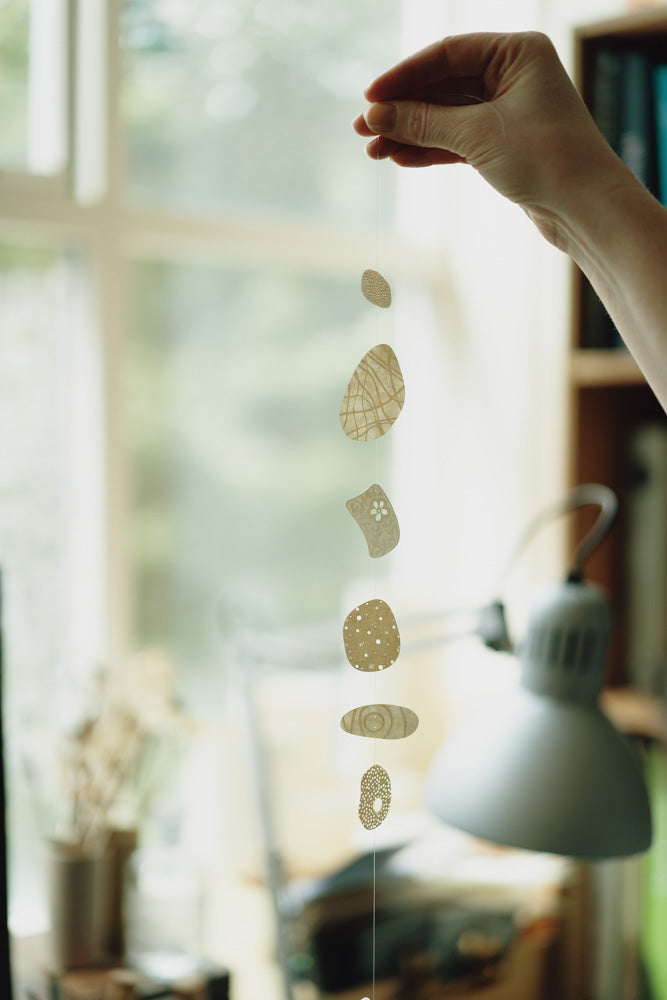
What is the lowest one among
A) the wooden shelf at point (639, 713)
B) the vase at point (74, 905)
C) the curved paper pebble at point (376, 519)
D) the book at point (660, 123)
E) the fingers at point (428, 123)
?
the vase at point (74, 905)

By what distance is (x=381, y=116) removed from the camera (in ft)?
2.03

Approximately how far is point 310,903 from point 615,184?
3.12ft

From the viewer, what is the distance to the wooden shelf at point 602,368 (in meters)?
1.47

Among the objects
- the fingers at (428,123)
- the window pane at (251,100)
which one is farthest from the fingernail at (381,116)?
the window pane at (251,100)

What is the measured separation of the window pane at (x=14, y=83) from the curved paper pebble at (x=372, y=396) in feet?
3.29

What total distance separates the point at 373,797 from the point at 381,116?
384 millimetres

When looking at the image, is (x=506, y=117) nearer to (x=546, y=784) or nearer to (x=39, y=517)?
(x=546, y=784)

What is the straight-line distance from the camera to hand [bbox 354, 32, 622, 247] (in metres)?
0.59

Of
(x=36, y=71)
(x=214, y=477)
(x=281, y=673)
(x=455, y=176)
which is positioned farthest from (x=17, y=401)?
(x=455, y=176)

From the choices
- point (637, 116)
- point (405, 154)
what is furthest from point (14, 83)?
point (405, 154)

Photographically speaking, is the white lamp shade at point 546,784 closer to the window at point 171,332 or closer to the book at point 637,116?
the window at point 171,332

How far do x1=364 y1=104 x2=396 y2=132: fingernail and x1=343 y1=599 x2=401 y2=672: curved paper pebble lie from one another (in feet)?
0.89

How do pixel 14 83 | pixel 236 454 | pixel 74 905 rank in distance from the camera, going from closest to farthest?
pixel 74 905 < pixel 14 83 < pixel 236 454

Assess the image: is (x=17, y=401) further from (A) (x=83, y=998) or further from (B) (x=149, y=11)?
(A) (x=83, y=998)
